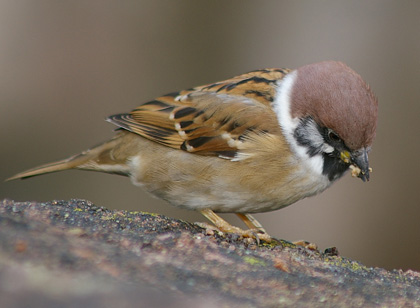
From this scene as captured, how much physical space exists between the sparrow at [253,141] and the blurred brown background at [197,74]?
9.98ft

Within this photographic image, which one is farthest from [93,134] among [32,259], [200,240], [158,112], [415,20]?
[32,259]

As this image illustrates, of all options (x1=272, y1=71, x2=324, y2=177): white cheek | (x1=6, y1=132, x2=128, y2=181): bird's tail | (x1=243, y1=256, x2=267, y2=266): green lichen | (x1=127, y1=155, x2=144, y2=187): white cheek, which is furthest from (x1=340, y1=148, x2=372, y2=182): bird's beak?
(x1=6, y1=132, x2=128, y2=181): bird's tail

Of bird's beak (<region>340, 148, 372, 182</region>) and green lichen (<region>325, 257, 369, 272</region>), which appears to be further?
bird's beak (<region>340, 148, 372, 182</region>)

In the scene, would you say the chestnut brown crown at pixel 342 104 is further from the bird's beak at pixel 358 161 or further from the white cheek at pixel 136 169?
the white cheek at pixel 136 169

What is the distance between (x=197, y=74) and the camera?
8.86 metres

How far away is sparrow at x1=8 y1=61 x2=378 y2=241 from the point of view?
4371mm

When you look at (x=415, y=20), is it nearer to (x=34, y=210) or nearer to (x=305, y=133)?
(x=305, y=133)

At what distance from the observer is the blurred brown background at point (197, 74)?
313 inches

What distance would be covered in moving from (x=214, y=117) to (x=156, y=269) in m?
2.21

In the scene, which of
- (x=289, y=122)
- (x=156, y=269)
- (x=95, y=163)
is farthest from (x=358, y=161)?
(x=95, y=163)

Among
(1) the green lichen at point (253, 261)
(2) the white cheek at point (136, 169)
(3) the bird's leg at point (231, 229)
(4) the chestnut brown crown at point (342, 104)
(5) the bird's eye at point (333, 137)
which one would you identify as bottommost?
(3) the bird's leg at point (231, 229)

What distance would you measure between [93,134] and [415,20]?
4245mm

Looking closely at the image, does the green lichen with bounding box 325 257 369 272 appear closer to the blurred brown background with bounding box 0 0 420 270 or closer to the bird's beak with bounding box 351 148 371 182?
the bird's beak with bounding box 351 148 371 182

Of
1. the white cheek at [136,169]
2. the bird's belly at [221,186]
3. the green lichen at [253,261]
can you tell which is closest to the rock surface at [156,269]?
the green lichen at [253,261]
